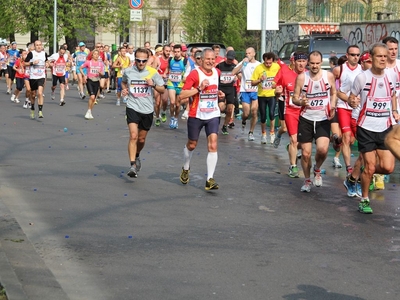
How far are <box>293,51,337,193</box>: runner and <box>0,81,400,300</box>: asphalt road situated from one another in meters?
0.50

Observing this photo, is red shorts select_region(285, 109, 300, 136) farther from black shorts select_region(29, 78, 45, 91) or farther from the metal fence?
the metal fence

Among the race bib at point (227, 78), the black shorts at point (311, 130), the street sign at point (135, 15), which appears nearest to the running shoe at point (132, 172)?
the black shorts at point (311, 130)

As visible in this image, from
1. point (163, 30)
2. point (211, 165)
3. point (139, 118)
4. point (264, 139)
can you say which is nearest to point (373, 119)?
point (211, 165)

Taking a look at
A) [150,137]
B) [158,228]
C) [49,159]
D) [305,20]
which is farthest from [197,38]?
[158,228]

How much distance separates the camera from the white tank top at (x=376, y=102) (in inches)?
409

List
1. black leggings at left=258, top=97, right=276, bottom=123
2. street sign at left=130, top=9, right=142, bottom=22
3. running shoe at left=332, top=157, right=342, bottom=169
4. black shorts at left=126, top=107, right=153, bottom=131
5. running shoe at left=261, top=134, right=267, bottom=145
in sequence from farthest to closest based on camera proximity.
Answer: street sign at left=130, top=9, right=142, bottom=22 → black leggings at left=258, top=97, right=276, bottom=123 → running shoe at left=261, top=134, right=267, bottom=145 → running shoe at left=332, top=157, right=342, bottom=169 → black shorts at left=126, top=107, right=153, bottom=131

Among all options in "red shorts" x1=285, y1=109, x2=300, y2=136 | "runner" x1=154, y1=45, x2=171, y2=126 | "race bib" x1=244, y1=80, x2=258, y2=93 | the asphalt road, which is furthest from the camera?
"runner" x1=154, y1=45, x2=171, y2=126

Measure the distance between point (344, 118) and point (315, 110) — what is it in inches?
46.0

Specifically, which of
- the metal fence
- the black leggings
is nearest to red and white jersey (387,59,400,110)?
the black leggings

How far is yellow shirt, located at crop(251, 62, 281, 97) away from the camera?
17.5m

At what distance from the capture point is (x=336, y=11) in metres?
40.1

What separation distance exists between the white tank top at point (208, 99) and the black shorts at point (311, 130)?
3.63 ft

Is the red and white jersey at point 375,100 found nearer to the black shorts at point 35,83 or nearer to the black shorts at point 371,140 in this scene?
the black shorts at point 371,140

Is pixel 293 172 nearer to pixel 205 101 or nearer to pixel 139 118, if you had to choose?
pixel 205 101
